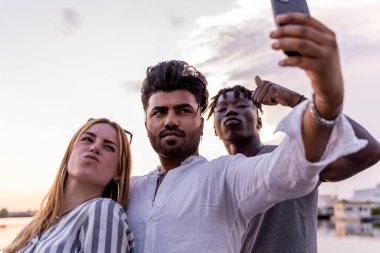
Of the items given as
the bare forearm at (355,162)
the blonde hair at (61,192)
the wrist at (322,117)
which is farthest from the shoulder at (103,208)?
the wrist at (322,117)

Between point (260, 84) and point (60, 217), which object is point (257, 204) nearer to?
point (260, 84)

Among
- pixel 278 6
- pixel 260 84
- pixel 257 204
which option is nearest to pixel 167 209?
pixel 257 204

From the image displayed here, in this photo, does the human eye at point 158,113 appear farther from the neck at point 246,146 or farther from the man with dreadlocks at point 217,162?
the neck at point 246,146

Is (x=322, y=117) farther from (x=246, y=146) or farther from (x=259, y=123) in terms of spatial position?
(x=259, y=123)

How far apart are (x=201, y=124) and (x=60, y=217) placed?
1.28 m

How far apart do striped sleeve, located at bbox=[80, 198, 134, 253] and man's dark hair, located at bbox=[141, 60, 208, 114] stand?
41.6 inches

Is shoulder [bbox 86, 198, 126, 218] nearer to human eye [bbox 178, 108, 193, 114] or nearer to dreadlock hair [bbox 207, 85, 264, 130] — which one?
human eye [bbox 178, 108, 193, 114]

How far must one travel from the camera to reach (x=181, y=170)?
10.0ft

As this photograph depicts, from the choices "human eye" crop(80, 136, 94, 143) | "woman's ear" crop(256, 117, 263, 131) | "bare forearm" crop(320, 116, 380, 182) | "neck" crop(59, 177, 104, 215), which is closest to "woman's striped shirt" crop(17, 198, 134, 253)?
"neck" crop(59, 177, 104, 215)

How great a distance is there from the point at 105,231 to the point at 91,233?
0.28ft

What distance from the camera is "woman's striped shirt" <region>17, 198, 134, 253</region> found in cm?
259

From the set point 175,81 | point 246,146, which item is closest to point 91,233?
point 175,81

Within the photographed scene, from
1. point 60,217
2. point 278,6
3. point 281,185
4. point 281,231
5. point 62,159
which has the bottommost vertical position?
point 281,231

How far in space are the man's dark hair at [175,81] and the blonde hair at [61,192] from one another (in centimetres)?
40
